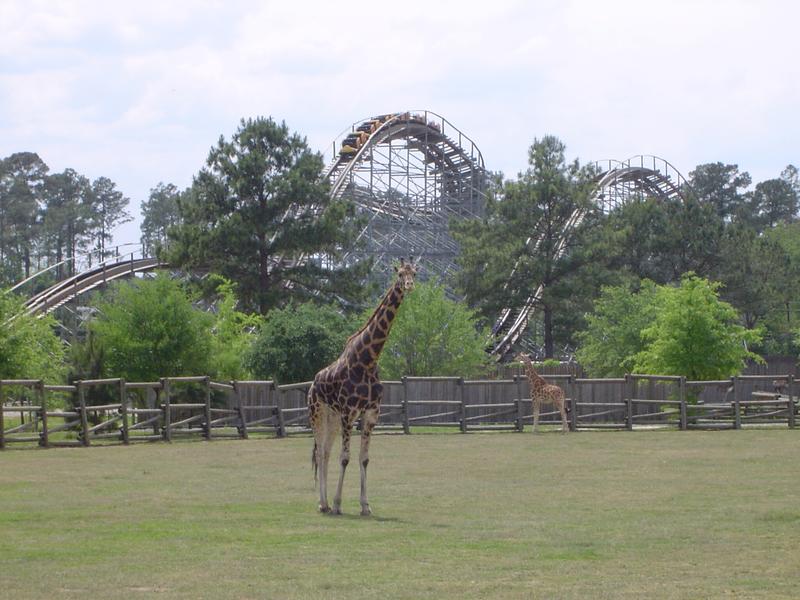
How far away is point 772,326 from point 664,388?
127ft

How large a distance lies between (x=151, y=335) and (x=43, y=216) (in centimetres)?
7940

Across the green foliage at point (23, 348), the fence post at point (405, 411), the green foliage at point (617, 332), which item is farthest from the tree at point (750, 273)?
the green foliage at point (23, 348)

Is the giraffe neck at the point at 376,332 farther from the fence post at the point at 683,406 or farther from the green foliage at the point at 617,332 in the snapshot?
the green foliage at the point at 617,332

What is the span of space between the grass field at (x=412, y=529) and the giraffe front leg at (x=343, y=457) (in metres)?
0.40

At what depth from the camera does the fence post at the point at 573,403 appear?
31.8 meters

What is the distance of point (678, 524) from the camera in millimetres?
12422

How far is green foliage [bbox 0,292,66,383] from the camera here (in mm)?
32000

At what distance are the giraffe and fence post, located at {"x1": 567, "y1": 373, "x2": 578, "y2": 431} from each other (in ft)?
57.9

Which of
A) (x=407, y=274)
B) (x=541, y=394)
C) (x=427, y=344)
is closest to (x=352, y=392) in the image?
(x=407, y=274)

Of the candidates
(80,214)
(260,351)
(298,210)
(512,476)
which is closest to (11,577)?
(512,476)

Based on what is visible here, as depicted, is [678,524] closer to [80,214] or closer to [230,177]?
[230,177]

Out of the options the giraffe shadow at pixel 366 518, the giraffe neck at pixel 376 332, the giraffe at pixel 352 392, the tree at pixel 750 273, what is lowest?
the giraffe shadow at pixel 366 518

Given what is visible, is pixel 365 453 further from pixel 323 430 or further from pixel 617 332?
pixel 617 332

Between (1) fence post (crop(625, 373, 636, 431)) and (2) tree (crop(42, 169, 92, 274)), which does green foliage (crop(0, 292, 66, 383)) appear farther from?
(2) tree (crop(42, 169, 92, 274))
